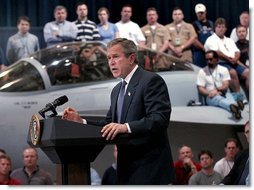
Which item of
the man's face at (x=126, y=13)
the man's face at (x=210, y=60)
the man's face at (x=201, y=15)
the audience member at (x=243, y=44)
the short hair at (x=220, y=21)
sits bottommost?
the man's face at (x=210, y=60)

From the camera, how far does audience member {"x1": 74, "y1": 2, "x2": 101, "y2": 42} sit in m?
3.96

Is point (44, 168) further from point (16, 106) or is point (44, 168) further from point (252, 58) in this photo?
point (252, 58)

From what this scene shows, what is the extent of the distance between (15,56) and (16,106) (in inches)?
14.5

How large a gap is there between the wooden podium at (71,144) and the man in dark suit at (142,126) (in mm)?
85

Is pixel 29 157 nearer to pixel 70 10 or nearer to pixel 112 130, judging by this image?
pixel 70 10

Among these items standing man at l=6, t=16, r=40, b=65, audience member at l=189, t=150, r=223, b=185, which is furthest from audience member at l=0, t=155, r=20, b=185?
audience member at l=189, t=150, r=223, b=185

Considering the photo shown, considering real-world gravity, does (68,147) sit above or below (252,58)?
below

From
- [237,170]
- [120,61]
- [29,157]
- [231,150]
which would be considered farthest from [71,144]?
[231,150]

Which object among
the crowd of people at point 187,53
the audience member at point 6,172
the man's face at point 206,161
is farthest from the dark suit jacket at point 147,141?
the audience member at point 6,172

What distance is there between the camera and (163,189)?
3.01 meters

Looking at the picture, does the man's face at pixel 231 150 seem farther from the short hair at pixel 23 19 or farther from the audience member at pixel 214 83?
the short hair at pixel 23 19

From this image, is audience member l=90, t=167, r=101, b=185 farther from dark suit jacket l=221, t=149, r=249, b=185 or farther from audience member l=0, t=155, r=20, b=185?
dark suit jacket l=221, t=149, r=249, b=185

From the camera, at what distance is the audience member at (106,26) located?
396 cm

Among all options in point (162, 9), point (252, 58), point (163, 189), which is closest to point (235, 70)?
point (252, 58)
